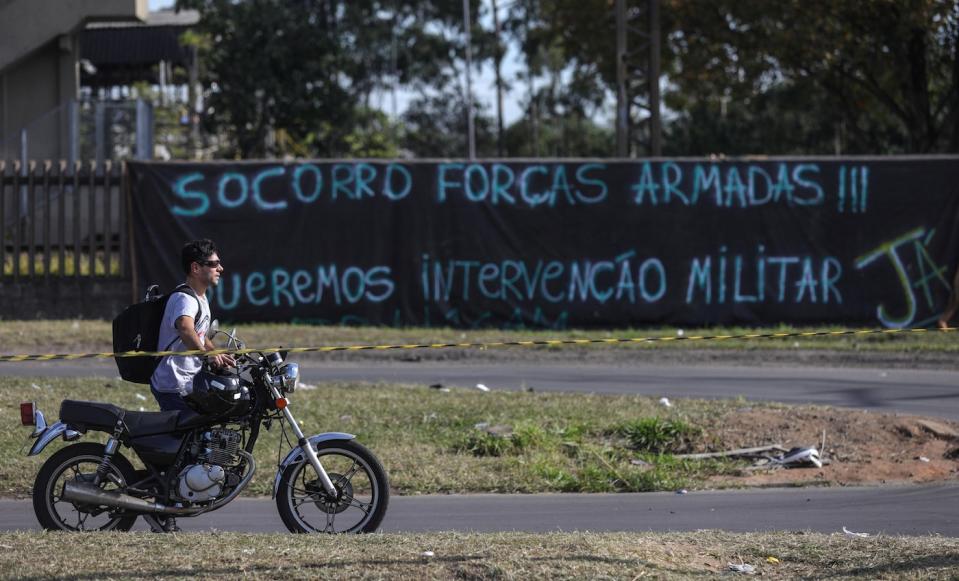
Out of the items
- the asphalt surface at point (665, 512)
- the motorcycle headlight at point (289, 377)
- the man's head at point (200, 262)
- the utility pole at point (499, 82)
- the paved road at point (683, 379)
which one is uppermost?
the utility pole at point (499, 82)

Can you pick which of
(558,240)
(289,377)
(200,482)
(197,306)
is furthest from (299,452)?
(558,240)

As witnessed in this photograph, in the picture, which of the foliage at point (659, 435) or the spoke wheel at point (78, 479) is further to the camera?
the foliage at point (659, 435)

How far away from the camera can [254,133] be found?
3731cm

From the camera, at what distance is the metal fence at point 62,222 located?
16781 mm

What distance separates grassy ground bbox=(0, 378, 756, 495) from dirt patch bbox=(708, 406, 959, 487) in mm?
224

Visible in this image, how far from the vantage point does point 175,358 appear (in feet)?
22.5

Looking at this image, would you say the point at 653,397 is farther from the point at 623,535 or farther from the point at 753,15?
the point at 753,15

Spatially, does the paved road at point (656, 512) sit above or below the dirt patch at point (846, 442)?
below

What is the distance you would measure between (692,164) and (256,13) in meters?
21.8

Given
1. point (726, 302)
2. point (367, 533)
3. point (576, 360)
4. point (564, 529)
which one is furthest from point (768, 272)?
point (367, 533)

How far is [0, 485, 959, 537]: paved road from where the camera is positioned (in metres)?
7.36

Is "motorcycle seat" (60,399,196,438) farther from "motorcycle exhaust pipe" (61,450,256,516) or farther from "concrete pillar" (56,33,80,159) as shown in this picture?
"concrete pillar" (56,33,80,159)

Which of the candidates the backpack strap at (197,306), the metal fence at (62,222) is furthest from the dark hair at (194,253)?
the metal fence at (62,222)

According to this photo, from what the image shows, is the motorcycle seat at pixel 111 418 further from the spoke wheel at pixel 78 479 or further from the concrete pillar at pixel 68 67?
the concrete pillar at pixel 68 67
